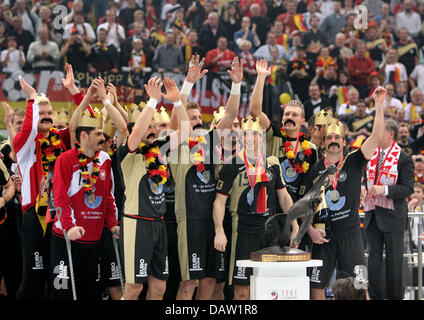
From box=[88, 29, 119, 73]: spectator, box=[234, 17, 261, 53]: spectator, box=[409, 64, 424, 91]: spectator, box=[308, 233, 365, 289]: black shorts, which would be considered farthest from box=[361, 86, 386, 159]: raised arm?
box=[234, 17, 261, 53]: spectator

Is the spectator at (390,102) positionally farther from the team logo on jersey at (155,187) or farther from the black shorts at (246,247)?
the team logo on jersey at (155,187)

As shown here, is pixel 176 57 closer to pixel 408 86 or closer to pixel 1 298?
pixel 408 86

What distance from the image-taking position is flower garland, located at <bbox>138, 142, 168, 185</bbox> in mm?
7024

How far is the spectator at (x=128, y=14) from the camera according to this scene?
1655cm

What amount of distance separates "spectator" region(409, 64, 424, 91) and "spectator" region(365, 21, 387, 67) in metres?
0.76

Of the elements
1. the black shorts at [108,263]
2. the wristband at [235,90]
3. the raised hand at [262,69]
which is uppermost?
the raised hand at [262,69]

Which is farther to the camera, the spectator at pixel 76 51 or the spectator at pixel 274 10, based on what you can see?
the spectator at pixel 274 10

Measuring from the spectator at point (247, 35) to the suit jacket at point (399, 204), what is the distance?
7.79 metres

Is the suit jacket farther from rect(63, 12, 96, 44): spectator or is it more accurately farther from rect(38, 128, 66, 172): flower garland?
rect(63, 12, 96, 44): spectator

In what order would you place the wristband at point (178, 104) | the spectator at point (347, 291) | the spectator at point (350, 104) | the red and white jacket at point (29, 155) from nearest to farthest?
1. the spectator at point (347, 291)
2. the wristband at point (178, 104)
3. the red and white jacket at point (29, 155)
4. the spectator at point (350, 104)

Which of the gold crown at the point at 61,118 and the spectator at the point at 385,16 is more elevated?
the spectator at the point at 385,16

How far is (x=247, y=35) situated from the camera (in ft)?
53.2

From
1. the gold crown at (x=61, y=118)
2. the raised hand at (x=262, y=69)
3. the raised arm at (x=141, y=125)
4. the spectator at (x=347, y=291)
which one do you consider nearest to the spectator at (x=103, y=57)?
the gold crown at (x=61, y=118)
